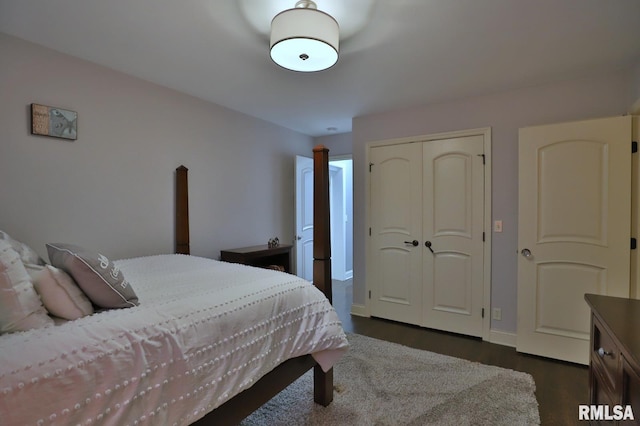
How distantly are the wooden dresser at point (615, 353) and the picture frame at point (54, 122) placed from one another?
10.8ft

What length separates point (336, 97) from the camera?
308 cm

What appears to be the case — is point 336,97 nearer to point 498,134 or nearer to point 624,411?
point 498,134

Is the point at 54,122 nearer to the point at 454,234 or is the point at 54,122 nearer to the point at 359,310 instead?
the point at 359,310

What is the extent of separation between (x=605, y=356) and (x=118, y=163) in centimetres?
333

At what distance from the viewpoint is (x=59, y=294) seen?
3.96 feet

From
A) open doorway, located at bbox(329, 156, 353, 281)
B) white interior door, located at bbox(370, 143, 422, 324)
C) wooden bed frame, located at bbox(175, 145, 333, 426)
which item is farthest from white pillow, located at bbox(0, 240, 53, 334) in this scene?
open doorway, located at bbox(329, 156, 353, 281)

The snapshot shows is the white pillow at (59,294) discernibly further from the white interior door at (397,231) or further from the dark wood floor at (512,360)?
the white interior door at (397,231)

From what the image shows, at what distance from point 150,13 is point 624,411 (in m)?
2.87

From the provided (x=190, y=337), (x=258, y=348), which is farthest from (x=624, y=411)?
(x=190, y=337)

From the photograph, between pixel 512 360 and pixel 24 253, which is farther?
pixel 512 360

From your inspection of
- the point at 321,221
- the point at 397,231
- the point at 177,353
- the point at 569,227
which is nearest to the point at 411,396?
the point at 321,221

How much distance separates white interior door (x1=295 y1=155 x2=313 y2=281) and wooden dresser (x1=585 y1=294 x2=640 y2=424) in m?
3.27

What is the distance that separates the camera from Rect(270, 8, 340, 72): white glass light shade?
5.33ft

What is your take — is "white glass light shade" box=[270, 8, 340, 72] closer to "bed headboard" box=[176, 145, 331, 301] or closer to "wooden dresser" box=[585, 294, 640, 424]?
"bed headboard" box=[176, 145, 331, 301]
